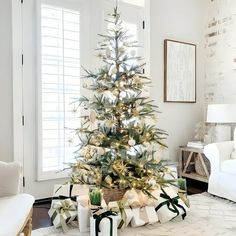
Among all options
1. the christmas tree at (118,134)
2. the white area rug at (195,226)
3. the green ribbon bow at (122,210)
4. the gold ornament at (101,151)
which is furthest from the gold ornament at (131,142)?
the white area rug at (195,226)

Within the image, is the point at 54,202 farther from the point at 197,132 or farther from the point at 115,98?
the point at 197,132

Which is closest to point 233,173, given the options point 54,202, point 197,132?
point 197,132

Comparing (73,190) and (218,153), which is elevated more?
(218,153)

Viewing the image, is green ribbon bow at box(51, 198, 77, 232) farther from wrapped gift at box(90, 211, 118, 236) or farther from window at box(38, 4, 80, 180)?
window at box(38, 4, 80, 180)

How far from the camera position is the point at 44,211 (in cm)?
309

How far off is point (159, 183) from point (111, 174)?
1.51ft

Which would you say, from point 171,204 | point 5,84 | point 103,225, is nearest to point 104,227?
point 103,225

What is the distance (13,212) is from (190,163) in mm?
3034

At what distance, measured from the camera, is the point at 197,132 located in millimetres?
4602

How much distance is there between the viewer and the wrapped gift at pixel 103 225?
2.30 m

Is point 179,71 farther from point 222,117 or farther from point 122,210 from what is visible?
point 122,210

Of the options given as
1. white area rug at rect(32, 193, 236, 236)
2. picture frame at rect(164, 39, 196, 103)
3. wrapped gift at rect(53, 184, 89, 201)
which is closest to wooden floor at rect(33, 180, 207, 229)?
white area rug at rect(32, 193, 236, 236)

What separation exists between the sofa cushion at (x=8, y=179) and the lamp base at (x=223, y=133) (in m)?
2.87

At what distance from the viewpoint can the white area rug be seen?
2.49 m
